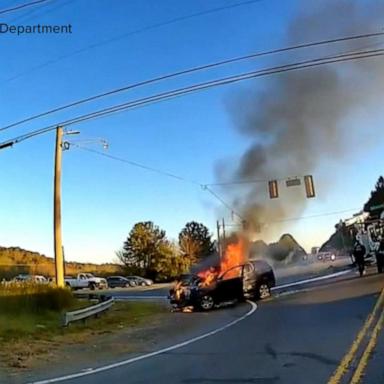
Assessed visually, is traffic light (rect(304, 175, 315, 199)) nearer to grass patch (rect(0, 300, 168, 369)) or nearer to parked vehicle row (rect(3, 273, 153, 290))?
grass patch (rect(0, 300, 168, 369))

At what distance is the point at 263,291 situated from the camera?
23.8 metres

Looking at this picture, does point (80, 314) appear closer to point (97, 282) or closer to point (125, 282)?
point (97, 282)

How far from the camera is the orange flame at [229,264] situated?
22.8 metres

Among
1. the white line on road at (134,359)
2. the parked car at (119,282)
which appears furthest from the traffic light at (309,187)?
the parked car at (119,282)

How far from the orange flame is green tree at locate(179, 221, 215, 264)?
40.7 meters

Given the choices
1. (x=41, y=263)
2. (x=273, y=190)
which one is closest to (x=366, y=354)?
(x=273, y=190)

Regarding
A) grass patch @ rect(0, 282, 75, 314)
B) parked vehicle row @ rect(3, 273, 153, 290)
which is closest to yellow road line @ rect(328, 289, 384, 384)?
grass patch @ rect(0, 282, 75, 314)

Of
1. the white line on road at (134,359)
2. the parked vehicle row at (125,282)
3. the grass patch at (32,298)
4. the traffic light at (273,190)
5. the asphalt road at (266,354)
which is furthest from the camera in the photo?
the parked vehicle row at (125,282)

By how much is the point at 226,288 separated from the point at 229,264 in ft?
13.4

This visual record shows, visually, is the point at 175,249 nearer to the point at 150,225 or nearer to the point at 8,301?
Result: the point at 150,225

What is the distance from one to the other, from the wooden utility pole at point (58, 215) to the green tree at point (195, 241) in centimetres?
4684

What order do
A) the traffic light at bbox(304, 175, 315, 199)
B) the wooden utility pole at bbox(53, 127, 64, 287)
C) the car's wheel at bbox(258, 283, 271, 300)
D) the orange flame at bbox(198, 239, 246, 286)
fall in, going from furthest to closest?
1. the traffic light at bbox(304, 175, 315, 199)
2. the wooden utility pole at bbox(53, 127, 64, 287)
3. the car's wheel at bbox(258, 283, 271, 300)
4. the orange flame at bbox(198, 239, 246, 286)

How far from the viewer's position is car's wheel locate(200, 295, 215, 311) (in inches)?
847

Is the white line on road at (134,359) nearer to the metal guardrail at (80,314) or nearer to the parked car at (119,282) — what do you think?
the metal guardrail at (80,314)
